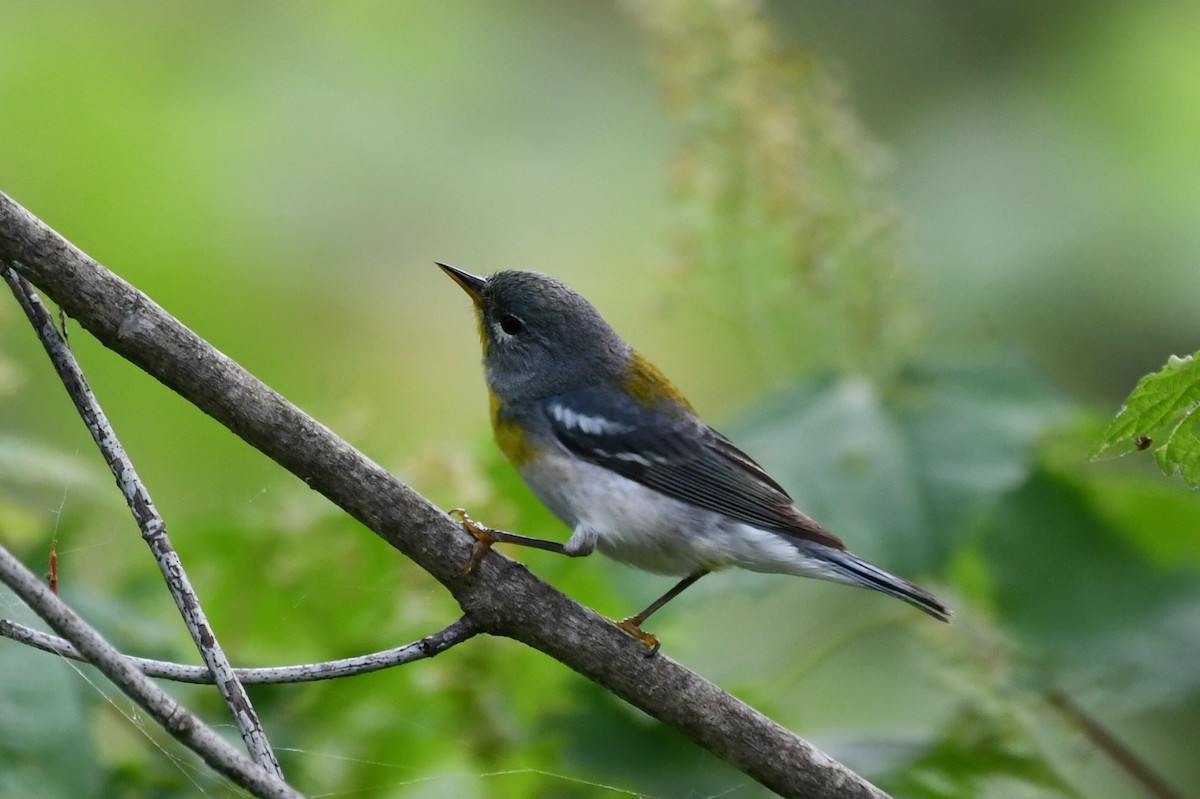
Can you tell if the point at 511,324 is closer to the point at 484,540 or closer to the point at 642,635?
the point at 642,635

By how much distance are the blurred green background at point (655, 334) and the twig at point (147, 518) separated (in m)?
0.57

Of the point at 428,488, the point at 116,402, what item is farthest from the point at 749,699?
the point at 116,402

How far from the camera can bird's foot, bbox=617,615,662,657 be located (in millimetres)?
1567

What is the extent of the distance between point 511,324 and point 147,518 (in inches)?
49.5

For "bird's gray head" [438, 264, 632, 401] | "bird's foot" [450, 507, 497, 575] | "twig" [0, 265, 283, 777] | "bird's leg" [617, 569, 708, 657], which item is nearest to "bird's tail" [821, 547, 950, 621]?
"bird's leg" [617, 569, 708, 657]

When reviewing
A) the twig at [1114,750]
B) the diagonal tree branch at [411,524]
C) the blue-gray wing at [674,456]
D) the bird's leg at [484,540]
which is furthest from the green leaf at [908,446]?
the diagonal tree branch at [411,524]

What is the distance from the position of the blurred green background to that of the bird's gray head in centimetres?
25

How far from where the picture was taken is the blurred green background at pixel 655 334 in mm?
2465

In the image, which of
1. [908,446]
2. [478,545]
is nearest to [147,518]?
[478,545]

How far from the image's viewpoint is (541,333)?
2.59 metres

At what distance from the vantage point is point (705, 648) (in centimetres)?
425

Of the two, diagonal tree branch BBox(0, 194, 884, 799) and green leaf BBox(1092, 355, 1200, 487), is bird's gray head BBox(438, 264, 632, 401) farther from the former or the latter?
green leaf BBox(1092, 355, 1200, 487)

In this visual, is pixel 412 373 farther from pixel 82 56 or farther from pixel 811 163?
pixel 811 163

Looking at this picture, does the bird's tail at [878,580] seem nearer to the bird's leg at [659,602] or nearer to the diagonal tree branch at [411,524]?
the bird's leg at [659,602]
